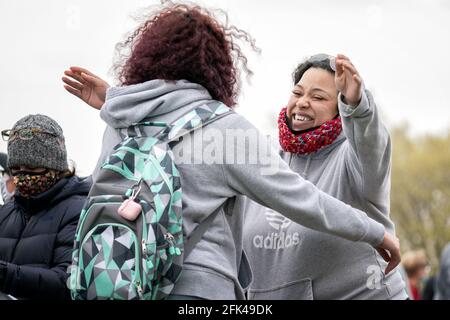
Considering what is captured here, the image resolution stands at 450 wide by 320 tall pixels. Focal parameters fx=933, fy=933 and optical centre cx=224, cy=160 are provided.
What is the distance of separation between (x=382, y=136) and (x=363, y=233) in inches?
21.2

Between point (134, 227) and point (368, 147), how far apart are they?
1269mm

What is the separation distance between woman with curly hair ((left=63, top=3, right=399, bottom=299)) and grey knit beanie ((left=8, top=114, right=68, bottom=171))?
0.86 metres

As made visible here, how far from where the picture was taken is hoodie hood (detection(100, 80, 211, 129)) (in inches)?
144

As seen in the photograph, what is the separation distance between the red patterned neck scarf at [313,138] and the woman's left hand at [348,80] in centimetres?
51

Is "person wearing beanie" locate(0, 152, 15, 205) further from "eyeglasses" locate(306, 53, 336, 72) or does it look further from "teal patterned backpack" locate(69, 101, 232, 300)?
"teal patterned backpack" locate(69, 101, 232, 300)

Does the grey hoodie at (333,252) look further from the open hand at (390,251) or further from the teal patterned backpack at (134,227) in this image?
the teal patterned backpack at (134,227)

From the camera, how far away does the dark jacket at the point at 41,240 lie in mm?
4375

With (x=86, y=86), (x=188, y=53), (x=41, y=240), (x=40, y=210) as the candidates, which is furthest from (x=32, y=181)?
(x=188, y=53)

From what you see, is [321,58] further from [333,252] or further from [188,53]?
[188,53]

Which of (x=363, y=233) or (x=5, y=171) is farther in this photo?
(x=5, y=171)

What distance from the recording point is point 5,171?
566 cm

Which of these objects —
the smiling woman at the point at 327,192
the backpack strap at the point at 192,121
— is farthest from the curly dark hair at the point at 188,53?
the smiling woman at the point at 327,192
